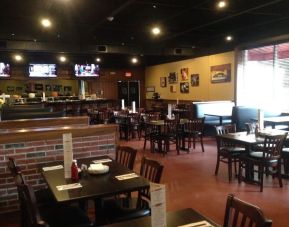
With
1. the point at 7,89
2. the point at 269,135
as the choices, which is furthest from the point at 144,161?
the point at 7,89

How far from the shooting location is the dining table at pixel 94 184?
2400 mm

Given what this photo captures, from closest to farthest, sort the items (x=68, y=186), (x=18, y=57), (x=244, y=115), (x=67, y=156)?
(x=68, y=186) → (x=67, y=156) → (x=244, y=115) → (x=18, y=57)

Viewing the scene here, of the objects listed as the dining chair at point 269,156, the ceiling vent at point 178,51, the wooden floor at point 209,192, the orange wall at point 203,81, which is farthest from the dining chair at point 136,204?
the ceiling vent at point 178,51

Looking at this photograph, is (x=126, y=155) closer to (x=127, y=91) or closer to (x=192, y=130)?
(x=192, y=130)

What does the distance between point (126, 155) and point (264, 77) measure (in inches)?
288

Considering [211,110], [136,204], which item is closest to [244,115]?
[211,110]

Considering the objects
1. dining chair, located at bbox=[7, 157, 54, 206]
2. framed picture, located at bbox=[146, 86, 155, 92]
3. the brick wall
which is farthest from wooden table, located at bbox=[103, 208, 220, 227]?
framed picture, located at bbox=[146, 86, 155, 92]

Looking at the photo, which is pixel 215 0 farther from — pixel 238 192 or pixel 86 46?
pixel 86 46

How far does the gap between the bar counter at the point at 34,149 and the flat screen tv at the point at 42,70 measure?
9.91 metres

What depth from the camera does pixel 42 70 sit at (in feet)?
43.5

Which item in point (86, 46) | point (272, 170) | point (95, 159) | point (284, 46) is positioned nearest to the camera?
point (95, 159)

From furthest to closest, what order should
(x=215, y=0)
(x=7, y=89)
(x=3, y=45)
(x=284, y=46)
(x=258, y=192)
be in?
(x=7, y=89) → (x=3, y=45) → (x=284, y=46) → (x=215, y=0) → (x=258, y=192)

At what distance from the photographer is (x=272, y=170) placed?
5.37m

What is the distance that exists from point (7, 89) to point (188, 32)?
963cm
